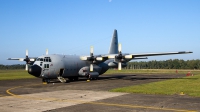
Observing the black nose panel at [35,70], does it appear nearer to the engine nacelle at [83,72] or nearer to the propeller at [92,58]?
the engine nacelle at [83,72]

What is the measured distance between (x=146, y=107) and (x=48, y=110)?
4.82m

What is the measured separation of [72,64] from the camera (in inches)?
1266

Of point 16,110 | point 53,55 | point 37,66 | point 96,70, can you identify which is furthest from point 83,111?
point 96,70

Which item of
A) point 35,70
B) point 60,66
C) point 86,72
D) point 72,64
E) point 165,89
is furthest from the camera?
point 86,72

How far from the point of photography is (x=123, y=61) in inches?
1287

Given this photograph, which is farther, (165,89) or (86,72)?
(86,72)

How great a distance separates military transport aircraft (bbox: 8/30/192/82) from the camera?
92.4ft

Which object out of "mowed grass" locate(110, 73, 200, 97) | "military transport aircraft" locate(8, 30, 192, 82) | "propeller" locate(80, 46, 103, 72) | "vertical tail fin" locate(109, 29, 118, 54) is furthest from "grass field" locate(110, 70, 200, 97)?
"vertical tail fin" locate(109, 29, 118, 54)

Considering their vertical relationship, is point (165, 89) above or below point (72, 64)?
below

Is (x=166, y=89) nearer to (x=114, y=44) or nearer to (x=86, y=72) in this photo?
(x=86, y=72)

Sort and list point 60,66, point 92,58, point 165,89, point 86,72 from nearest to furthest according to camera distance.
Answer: point 165,89 < point 60,66 < point 92,58 < point 86,72

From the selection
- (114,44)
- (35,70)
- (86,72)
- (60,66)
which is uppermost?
(114,44)

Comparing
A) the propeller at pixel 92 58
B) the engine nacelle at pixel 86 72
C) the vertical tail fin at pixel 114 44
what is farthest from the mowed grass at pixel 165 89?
the vertical tail fin at pixel 114 44

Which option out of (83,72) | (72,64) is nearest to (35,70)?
(72,64)
